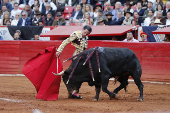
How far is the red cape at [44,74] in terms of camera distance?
735 centimetres

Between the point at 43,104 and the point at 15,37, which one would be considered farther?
the point at 15,37

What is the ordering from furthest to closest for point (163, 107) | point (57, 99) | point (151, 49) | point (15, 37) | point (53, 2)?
point (53, 2) → point (15, 37) → point (151, 49) → point (57, 99) → point (163, 107)

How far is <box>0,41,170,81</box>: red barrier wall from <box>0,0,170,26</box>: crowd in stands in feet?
6.03

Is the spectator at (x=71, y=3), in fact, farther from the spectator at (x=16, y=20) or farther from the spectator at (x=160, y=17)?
the spectator at (x=160, y=17)

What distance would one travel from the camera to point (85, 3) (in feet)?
51.3

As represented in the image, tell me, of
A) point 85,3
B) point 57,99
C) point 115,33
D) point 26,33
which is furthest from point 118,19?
point 57,99

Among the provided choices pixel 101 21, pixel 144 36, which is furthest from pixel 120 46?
pixel 101 21

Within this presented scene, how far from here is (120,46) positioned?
11438 mm

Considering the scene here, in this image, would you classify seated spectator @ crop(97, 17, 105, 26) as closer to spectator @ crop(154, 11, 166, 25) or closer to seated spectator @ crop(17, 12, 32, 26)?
spectator @ crop(154, 11, 166, 25)

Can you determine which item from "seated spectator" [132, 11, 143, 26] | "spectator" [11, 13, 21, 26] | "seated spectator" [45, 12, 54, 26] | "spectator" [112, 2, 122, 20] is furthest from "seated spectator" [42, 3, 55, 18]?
"seated spectator" [132, 11, 143, 26]

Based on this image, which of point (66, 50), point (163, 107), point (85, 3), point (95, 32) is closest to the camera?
point (163, 107)

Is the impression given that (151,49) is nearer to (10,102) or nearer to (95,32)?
(95,32)

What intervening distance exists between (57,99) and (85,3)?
349 inches

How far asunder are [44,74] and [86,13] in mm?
6966
